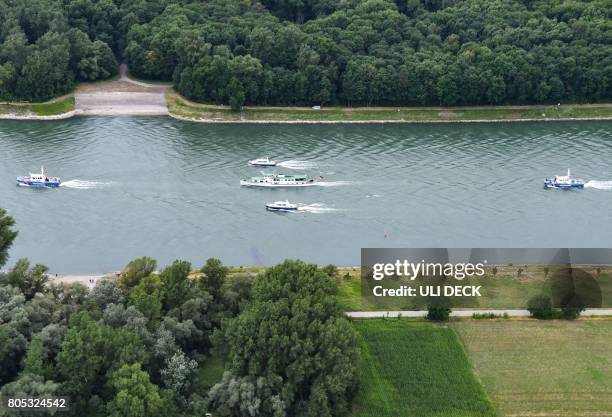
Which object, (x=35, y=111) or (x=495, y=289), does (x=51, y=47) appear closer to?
(x=35, y=111)

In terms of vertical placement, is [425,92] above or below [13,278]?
above

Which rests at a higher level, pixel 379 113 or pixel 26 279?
pixel 379 113

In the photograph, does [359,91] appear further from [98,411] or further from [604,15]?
[98,411]

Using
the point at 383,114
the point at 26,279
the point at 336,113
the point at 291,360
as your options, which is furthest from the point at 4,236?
the point at 383,114

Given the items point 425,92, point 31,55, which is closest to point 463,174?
point 425,92

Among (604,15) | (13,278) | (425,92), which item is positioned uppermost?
(604,15)

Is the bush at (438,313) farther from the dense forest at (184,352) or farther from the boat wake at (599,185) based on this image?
the boat wake at (599,185)

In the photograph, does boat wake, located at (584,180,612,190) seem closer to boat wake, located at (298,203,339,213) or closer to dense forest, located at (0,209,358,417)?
boat wake, located at (298,203,339,213)
